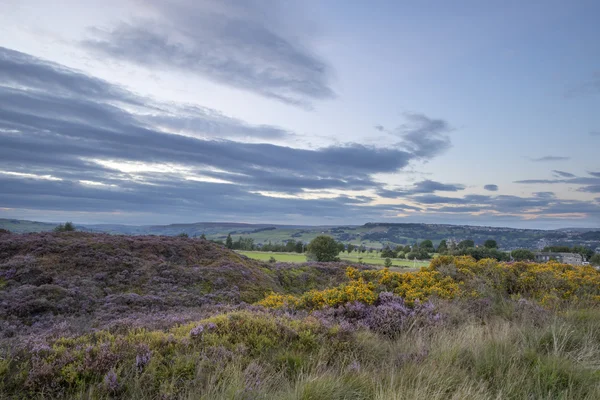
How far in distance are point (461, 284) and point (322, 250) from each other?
26.1 meters

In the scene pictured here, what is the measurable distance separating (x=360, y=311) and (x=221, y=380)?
4.46m

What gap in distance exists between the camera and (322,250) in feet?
118

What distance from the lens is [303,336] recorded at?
5.58 m

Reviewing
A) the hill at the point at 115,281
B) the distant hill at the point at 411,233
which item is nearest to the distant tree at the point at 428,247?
the distant hill at the point at 411,233

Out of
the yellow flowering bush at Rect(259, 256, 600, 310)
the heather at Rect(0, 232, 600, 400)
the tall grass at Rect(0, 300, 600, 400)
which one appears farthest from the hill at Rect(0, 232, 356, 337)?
the yellow flowering bush at Rect(259, 256, 600, 310)

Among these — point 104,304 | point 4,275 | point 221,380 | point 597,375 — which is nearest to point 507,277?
point 597,375

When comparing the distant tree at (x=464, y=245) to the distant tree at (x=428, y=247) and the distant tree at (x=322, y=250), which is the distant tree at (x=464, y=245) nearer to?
the distant tree at (x=428, y=247)

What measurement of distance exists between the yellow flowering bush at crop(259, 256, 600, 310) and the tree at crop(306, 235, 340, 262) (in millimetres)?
23736

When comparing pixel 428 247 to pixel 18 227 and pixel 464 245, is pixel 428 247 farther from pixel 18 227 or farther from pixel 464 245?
pixel 18 227

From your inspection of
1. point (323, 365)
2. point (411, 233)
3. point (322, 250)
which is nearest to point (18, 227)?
point (322, 250)

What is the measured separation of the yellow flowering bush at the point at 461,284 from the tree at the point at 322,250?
77.9ft

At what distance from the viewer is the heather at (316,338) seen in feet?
12.6

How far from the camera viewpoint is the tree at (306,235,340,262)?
35.8m

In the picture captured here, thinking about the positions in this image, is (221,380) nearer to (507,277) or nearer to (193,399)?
(193,399)
